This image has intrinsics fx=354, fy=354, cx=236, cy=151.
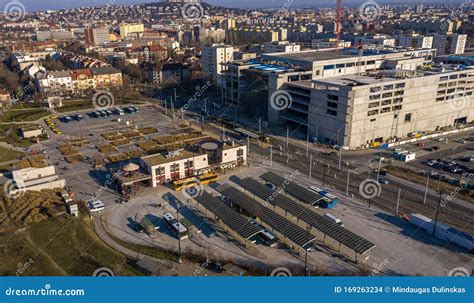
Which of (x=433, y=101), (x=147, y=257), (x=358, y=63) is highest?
(x=358, y=63)

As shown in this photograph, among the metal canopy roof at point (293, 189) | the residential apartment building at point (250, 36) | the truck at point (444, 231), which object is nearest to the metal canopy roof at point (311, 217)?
the metal canopy roof at point (293, 189)

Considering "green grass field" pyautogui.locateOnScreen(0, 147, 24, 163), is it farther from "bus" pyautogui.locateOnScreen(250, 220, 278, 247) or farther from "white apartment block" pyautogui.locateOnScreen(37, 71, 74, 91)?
"white apartment block" pyautogui.locateOnScreen(37, 71, 74, 91)

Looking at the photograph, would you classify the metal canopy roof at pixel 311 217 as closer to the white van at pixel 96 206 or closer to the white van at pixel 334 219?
the white van at pixel 334 219

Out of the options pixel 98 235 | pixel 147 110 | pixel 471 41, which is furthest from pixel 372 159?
pixel 471 41

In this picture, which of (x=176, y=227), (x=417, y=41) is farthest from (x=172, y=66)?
(x=417, y=41)

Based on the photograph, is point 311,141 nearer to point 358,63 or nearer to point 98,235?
point 358,63

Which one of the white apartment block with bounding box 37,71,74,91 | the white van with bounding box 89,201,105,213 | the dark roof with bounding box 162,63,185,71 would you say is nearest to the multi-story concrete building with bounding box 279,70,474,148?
the white van with bounding box 89,201,105,213

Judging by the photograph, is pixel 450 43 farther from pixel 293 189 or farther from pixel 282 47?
pixel 293 189
